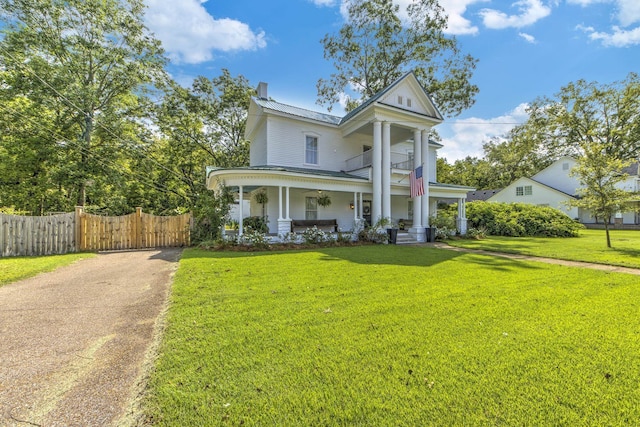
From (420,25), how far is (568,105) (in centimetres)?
2386

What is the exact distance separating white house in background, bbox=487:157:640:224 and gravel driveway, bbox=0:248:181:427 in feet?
128

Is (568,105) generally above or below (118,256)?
above

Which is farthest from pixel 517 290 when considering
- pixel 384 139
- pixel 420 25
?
pixel 420 25

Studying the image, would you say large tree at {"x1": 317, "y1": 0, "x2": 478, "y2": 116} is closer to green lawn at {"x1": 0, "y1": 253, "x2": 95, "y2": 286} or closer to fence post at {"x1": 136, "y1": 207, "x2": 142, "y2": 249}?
fence post at {"x1": 136, "y1": 207, "x2": 142, "y2": 249}

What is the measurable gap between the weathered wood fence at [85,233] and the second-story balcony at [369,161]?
9.92 metres

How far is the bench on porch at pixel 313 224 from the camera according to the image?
575 inches

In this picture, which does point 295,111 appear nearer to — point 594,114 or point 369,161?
point 369,161

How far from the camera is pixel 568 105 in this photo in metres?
32.2

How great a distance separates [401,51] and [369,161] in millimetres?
13584

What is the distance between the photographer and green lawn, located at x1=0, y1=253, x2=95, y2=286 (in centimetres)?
622

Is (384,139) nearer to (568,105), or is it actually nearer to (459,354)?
(459,354)

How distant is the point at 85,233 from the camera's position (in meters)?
10.7

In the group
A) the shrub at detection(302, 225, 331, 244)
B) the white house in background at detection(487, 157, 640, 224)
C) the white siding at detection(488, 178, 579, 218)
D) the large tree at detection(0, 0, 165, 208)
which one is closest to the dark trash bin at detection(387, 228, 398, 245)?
the shrub at detection(302, 225, 331, 244)

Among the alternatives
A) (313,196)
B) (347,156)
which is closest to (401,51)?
(347,156)
